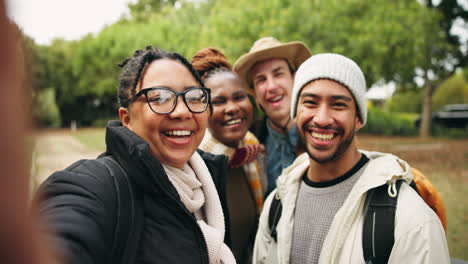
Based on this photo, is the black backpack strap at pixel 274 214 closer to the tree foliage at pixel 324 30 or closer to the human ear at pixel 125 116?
the human ear at pixel 125 116

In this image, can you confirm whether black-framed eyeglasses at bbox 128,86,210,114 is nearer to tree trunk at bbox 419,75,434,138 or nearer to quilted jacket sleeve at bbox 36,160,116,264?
quilted jacket sleeve at bbox 36,160,116,264

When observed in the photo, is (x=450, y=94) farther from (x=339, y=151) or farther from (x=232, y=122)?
(x=339, y=151)

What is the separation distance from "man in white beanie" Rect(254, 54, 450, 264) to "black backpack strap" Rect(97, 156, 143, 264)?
3.73ft

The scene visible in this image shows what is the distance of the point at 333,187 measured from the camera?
2330 mm

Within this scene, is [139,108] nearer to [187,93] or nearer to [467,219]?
[187,93]

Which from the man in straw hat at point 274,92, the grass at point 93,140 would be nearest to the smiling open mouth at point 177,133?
the man in straw hat at point 274,92

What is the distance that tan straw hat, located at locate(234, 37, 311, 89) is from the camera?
3518 mm

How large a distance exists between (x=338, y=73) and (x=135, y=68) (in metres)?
1.29

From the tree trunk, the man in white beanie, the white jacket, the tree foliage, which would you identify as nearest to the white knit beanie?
the man in white beanie

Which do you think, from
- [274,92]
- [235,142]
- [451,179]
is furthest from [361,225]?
[451,179]

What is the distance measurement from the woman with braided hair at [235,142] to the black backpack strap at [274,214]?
14.9 inches

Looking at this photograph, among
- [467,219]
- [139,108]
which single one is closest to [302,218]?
[139,108]

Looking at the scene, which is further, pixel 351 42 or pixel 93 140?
pixel 93 140

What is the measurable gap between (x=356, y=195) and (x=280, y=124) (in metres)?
1.49
